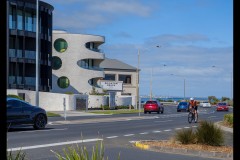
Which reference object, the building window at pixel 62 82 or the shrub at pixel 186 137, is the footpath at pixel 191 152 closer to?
the shrub at pixel 186 137

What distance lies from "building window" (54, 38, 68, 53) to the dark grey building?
1399 centimetres

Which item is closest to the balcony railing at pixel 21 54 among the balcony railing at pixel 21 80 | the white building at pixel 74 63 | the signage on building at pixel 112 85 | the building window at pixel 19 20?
the balcony railing at pixel 21 80

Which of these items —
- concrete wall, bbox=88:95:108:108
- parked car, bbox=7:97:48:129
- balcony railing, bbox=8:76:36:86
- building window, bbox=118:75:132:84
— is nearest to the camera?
parked car, bbox=7:97:48:129

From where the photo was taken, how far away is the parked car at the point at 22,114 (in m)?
20.4

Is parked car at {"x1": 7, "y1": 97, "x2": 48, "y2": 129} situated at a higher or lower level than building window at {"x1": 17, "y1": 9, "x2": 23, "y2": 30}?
lower

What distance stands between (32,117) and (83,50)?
52595 mm

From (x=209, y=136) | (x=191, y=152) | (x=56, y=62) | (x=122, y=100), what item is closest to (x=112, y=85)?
(x=122, y=100)

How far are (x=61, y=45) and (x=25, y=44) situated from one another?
1695cm

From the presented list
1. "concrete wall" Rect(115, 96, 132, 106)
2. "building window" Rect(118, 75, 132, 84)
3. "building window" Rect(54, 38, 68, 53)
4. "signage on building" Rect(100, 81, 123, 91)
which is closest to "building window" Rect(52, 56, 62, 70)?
"building window" Rect(54, 38, 68, 53)

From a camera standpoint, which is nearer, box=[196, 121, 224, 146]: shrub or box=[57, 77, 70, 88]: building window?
box=[196, 121, 224, 146]: shrub

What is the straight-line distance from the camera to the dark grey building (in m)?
54.5

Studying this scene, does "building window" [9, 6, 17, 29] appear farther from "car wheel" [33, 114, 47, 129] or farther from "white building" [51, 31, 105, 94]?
"car wheel" [33, 114, 47, 129]
